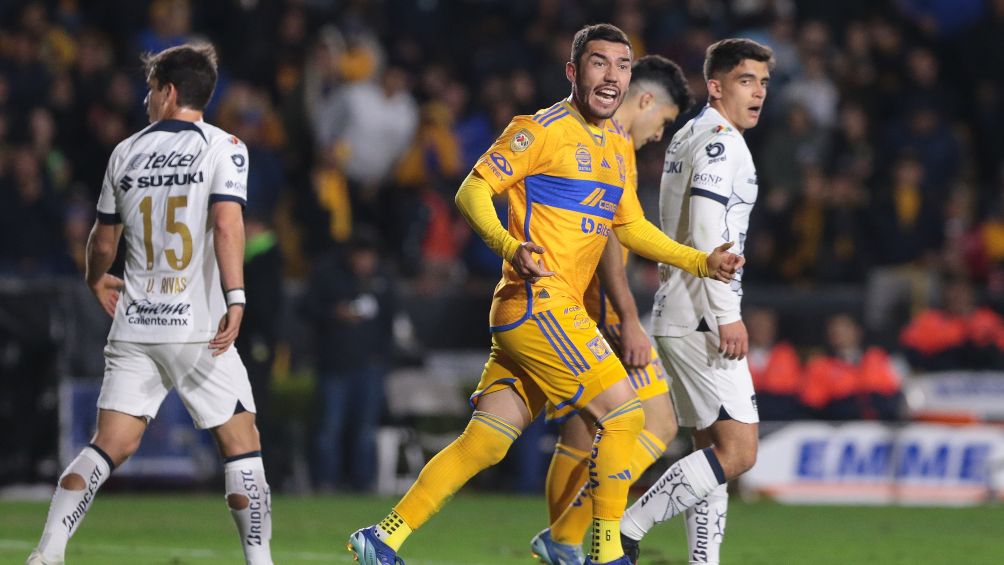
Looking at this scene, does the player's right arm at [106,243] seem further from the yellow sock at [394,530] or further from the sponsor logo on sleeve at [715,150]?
the sponsor logo on sleeve at [715,150]

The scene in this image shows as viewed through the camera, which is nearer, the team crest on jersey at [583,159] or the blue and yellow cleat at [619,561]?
the blue and yellow cleat at [619,561]

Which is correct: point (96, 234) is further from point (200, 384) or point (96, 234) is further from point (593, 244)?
point (593, 244)

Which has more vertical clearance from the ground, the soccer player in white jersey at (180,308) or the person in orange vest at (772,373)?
the soccer player in white jersey at (180,308)

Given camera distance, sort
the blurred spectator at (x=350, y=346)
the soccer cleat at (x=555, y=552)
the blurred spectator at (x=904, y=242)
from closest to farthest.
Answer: the soccer cleat at (x=555, y=552) → the blurred spectator at (x=350, y=346) → the blurred spectator at (x=904, y=242)

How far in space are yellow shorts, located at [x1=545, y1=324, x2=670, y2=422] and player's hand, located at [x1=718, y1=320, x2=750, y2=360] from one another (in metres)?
0.64

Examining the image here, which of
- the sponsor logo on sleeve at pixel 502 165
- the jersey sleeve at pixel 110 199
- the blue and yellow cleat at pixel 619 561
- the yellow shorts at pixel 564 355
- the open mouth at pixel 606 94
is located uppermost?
the open mouth at pixel 606 94

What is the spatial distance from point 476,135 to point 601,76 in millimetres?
11459

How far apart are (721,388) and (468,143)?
1143cm

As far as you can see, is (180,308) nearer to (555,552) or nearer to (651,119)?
(555,552)

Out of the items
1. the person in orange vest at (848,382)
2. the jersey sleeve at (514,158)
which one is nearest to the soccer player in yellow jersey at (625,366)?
the jersey sleeve at (514,158)

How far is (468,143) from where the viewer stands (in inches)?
740

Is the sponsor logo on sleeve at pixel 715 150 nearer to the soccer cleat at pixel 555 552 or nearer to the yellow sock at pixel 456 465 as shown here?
the yellow sock at pixel 456 465

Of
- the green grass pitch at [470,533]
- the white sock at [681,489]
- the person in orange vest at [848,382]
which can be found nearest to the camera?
the white sock at [681,489]

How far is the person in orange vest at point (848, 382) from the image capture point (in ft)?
52.7
